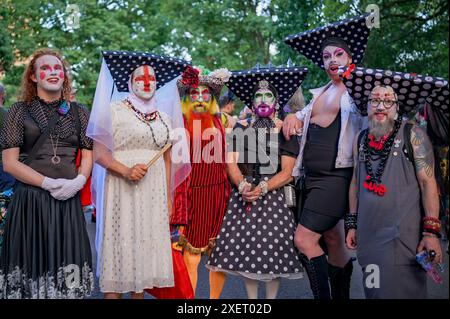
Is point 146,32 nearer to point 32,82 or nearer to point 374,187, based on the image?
point 32,82

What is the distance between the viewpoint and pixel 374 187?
177 inches

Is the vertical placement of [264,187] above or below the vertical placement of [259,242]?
above

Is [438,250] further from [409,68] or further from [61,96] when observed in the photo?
[409,68]

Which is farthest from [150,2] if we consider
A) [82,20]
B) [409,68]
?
[409,68]

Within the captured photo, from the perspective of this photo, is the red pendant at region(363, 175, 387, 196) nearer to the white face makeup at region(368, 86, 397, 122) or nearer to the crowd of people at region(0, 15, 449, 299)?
the crowd of people at region(0, 15, 449, 299)

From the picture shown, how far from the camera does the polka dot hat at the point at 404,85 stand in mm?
4332

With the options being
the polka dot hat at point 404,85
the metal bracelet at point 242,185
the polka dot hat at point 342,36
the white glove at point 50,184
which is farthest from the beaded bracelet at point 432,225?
the white glove at point 50,184

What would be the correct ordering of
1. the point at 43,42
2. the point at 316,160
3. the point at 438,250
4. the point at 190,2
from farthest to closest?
1. the point at 190,2
2. the point at 43,42
3. the point at 316,160
4. the point at 438,250

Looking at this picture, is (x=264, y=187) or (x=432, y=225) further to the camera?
(x=264, y=187)

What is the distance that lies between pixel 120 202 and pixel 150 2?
59.2 feet

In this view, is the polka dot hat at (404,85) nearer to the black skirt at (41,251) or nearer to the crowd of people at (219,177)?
the crowd of people at (219,177)

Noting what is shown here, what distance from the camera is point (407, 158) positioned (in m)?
4.39

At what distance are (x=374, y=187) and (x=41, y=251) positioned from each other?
2.57 meters

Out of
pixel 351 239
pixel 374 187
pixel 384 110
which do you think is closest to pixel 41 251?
pixel 351 239
